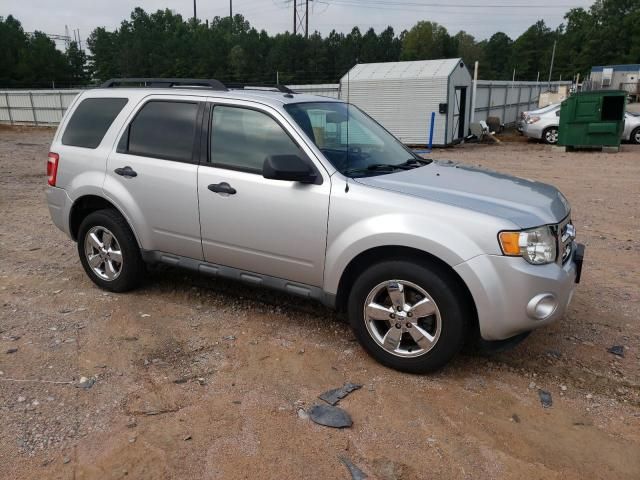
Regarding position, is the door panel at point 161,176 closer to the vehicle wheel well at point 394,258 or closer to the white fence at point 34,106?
the vehicle wheel well at point 394,258

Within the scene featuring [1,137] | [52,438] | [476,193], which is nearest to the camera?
[52,438]

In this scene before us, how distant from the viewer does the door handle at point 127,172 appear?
444 cm

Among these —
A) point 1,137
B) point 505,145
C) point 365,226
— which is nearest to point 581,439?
point 365,226

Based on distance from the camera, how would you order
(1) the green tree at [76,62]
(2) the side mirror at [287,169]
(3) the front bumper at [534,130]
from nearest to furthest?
(2) the side mirror at [287,169]
(3) the front bumper at [534,130]
(1) the green tree at [76,62]

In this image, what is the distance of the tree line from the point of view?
64625 millimetres

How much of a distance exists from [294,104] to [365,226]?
1232mm

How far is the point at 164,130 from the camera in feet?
14.5

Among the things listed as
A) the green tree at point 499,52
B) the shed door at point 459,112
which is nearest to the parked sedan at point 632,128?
the shed door at point 459,112

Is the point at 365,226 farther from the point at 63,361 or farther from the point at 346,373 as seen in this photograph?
the point at 63,361

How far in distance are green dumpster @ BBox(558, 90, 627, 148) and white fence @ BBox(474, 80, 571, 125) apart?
4.91 meters

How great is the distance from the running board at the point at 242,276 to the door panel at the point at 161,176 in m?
0.06

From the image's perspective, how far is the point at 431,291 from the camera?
3.29 metres

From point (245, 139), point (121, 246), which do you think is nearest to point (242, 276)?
point (245, 139)

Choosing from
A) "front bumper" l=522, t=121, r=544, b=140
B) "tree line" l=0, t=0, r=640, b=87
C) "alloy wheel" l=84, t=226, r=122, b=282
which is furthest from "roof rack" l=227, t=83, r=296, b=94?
"tree line" l=0, t=0, r=640, b=87
